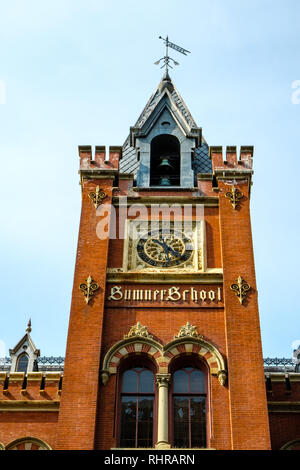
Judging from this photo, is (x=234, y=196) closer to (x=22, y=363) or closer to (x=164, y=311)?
(x=164, y=311)

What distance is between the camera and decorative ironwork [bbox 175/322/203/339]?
2414cm

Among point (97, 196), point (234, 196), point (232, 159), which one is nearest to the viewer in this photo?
point (234, 196)

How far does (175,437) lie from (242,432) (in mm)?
2076

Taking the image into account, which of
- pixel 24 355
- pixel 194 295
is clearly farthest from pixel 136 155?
pixel 24 355

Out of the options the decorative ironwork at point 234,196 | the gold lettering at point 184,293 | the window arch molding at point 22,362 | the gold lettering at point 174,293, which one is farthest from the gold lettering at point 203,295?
the window arch molding at point 22,362

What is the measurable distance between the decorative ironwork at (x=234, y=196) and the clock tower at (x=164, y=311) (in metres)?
0.04

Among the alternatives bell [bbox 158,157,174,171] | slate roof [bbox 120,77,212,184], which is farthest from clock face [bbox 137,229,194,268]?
slate roof [bbox 120,77,212,184]

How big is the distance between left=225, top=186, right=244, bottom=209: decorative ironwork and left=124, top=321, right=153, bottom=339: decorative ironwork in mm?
6385

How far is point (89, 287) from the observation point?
25375 mm

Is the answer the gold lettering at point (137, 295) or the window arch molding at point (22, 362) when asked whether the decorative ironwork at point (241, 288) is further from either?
the window arch molding at point (22, 362)

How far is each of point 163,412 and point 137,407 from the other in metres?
0.96

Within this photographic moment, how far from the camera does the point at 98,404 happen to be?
22.6 meters

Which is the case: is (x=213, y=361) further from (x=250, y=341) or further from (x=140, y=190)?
(x=140, y=190)
